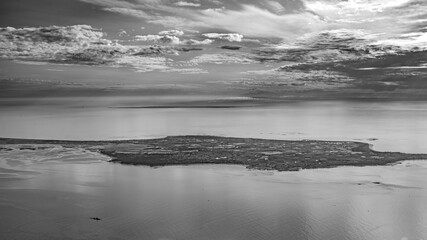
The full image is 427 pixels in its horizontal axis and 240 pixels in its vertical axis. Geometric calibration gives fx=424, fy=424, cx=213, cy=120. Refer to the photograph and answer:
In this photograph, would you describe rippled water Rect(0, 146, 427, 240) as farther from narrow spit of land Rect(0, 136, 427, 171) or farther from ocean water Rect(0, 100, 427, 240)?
narrow spit of land Rect(0, 136, 427, 171)

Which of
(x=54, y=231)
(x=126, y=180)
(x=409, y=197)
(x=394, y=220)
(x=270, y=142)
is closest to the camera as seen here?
(x=54, y=231)

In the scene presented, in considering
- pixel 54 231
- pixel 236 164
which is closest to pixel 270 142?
pixel 236 164

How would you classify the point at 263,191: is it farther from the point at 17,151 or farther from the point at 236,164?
the point at 17,151

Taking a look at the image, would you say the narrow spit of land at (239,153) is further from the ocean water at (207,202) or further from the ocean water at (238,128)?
the ocean water at (238,128)

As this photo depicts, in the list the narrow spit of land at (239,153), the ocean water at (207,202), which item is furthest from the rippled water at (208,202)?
the narrow spit of land at (239,153)

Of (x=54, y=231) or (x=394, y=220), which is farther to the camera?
(x=394, y=220)

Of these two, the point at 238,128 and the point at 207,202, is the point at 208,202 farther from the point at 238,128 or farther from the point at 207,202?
the point at 238,128

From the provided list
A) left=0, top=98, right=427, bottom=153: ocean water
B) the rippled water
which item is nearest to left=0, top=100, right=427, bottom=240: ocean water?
the rippled water
